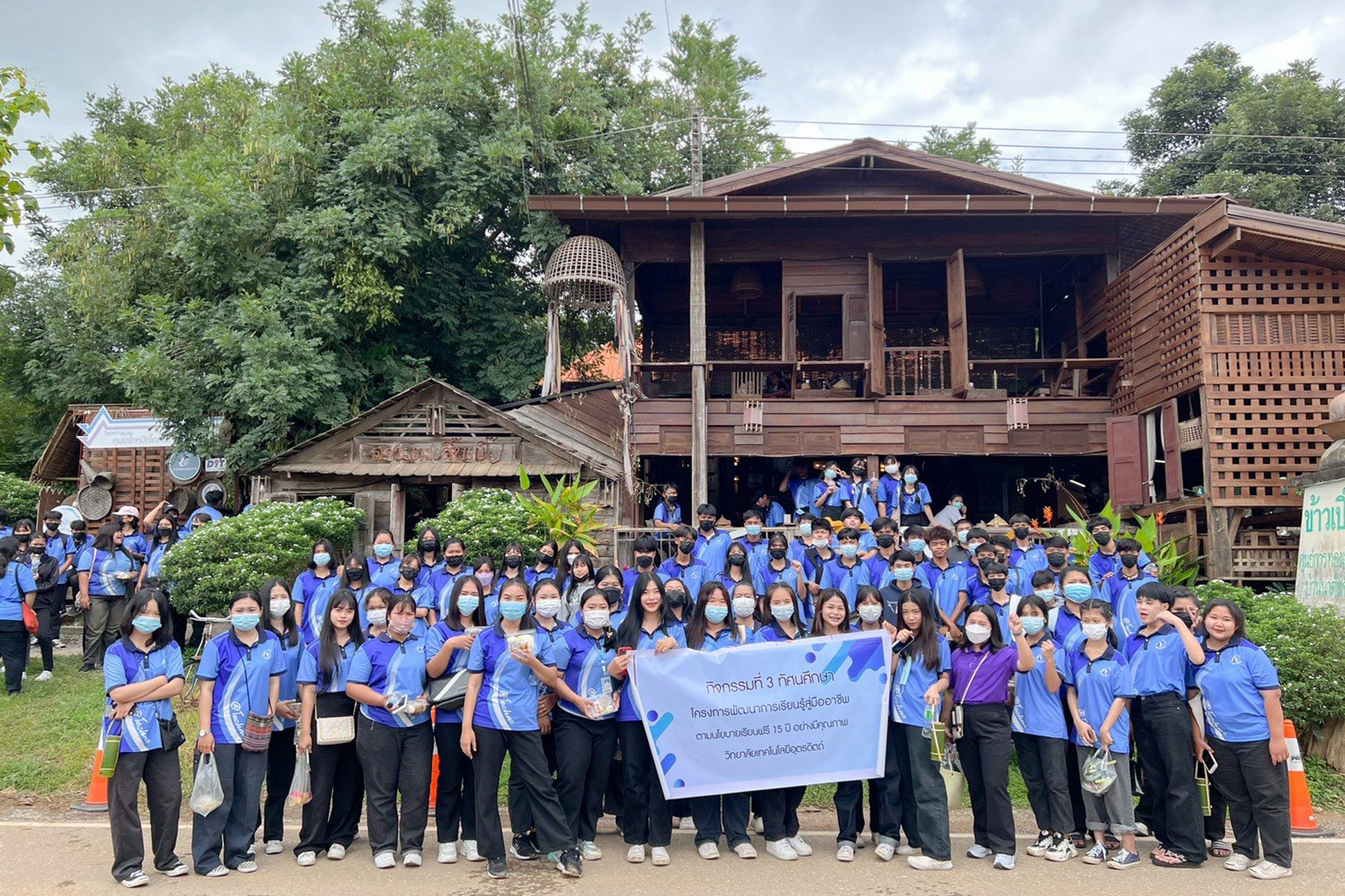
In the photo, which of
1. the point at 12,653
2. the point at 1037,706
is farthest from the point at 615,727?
the point at 12,653

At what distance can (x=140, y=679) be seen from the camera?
533cm

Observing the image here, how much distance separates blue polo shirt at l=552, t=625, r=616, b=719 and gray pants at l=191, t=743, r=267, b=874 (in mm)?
1830

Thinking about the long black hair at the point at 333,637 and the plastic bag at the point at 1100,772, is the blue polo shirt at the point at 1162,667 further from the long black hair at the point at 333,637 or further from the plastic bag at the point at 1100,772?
the long black hair at the point at 333,637

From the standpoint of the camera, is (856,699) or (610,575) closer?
(856,699)

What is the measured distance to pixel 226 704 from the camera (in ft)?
18.1

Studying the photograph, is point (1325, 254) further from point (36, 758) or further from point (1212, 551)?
point (36, 758)

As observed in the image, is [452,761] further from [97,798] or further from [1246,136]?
[1246,136]

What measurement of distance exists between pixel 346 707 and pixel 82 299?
14.4 metres

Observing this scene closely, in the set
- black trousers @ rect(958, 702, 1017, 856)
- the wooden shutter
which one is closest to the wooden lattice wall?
the wooden shutter

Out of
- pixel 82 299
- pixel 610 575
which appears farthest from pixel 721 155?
pixel 610 575

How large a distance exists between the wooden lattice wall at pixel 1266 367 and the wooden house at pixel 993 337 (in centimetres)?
2

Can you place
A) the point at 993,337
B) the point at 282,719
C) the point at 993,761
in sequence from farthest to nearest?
1. the point at 993,337
2. the point at 282,719
3. the point at 993,761

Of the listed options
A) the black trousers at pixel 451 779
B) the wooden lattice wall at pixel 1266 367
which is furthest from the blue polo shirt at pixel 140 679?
the wooden lattice wall at pixel 1266 367

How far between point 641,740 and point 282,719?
2196 millimetres
